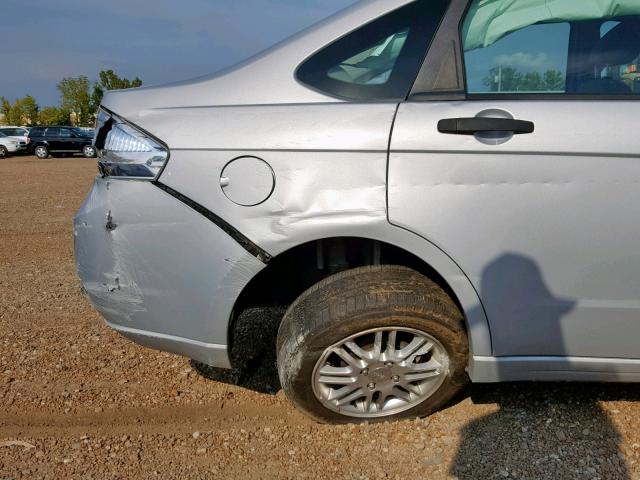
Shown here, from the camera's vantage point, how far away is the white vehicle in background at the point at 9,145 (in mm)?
28812

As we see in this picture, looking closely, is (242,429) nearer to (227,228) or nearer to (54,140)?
(227,228)

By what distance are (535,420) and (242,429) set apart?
1377 mm

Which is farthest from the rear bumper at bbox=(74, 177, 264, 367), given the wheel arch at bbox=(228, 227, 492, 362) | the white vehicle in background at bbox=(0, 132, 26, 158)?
the white vehicle in background at bbox=(0, 132, 26, 158)

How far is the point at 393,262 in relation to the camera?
2.49 m

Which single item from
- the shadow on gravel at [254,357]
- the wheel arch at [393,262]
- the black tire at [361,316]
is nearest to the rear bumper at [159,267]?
the wheel arch at [393,262]

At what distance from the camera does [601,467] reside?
2.27 metres

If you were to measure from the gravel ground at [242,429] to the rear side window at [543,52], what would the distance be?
58.8 inches

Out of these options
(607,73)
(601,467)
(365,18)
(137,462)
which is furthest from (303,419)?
(607,73)

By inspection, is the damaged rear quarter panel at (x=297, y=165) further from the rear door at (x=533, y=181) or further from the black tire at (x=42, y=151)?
the black tire at (x=42, y=151)

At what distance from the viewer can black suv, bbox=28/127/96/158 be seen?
93.2ft

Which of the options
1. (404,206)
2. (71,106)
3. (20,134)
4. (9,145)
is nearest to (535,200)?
(404,206)

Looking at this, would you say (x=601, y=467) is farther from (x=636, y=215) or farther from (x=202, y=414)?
(x=202, y=414)

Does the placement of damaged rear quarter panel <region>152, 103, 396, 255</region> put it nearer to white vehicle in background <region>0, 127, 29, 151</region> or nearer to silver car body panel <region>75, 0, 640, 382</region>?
silver car body panel <region>75, 0, 640, 382</region>

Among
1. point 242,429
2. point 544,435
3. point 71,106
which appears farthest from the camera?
point 71,106
